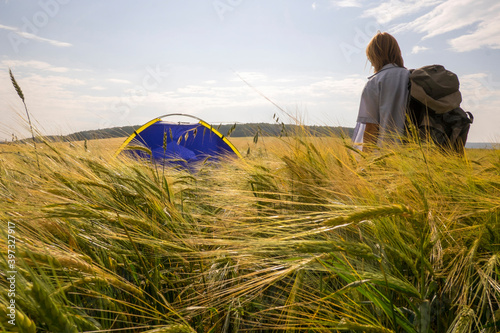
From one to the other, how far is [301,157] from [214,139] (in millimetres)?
4340

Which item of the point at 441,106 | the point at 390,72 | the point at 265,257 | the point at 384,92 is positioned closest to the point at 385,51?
the point at 390,72

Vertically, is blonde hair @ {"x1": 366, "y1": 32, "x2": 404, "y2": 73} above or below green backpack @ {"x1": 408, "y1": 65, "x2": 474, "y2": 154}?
above

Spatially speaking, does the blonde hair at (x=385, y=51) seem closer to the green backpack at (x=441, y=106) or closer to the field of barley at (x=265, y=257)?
the green backpack at (x=441, y=106)

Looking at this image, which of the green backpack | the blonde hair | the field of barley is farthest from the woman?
the field of barley

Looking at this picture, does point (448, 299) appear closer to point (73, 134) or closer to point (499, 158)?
point (499, 158)

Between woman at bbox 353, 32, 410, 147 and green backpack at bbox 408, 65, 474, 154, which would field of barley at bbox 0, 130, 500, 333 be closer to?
green backpack at bbox 408, 65, 474, 154

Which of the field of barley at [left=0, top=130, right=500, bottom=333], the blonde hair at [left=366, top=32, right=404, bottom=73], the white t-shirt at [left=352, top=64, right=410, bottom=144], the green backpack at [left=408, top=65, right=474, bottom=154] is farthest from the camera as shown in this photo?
the blonde hair at [left=366, top=32, right=404, bottom=73]

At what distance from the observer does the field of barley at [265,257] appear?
80 centimetres

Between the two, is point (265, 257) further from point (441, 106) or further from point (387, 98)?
point (387, 98)

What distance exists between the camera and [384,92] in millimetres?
2693

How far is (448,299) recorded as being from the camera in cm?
98

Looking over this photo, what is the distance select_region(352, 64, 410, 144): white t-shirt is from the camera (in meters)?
2.63

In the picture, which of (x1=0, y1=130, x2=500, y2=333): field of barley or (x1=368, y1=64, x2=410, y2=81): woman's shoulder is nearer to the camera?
(x1=0, y1=130, x2=500, y2=333): field of barley

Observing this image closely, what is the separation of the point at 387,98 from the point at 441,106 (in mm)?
417
